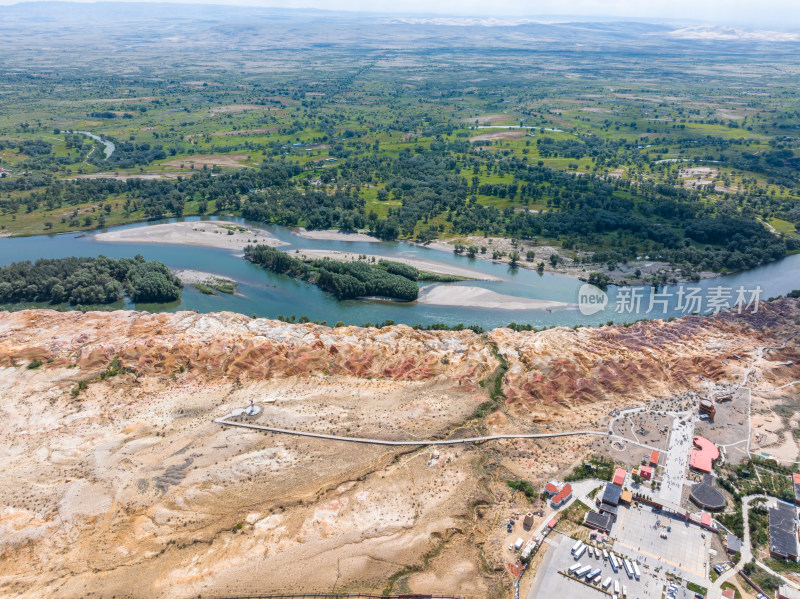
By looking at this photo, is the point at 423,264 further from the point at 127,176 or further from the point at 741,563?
the point at 127,176

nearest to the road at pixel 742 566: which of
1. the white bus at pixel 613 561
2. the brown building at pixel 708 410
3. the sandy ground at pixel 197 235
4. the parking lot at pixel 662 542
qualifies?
the parking lot at pixel 662 542

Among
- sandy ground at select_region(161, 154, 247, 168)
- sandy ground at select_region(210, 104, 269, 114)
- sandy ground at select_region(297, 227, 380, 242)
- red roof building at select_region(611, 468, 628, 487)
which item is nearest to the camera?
red roof building at select_region(611, 468, 628, 487)

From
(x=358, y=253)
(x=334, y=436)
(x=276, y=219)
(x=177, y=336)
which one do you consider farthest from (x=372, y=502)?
(x=276, y=219)

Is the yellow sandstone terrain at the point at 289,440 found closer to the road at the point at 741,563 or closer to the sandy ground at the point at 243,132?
the road at the point at 741,563

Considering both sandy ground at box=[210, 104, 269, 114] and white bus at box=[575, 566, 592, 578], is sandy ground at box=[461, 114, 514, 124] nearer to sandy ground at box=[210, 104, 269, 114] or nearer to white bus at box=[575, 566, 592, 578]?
sandy ground at box=[210, 104, 269, 114]

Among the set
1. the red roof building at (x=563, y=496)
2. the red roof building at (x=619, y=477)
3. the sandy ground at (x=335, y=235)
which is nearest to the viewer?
the red roof building at (x=563, y=496)

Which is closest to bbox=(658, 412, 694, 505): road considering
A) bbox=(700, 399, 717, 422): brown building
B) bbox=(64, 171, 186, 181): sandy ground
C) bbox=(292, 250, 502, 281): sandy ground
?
bbox=(700, 399, 717, 422): brown building
